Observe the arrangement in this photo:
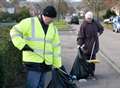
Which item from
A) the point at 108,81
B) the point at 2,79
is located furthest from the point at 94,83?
the point at 2,79

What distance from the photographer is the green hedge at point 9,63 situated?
31.4 feet

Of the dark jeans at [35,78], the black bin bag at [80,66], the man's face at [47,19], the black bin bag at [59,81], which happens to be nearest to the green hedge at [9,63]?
the dark jeans at [35,78]

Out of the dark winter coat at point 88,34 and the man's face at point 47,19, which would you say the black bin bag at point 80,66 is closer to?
the dark winter coat at point 88,34

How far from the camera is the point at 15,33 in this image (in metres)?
7.59

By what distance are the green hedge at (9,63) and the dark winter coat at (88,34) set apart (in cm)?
300

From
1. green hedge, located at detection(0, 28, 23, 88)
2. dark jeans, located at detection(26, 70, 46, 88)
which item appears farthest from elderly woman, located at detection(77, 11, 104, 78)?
dark jeans, located at detection(26, 70, 46, 88)

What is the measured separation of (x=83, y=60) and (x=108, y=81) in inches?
34.8

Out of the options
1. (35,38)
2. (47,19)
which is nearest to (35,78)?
(35,38)

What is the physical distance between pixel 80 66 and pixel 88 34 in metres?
0.96

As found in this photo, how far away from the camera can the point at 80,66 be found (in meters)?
13.3

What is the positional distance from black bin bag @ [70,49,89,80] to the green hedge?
2565 millimetres

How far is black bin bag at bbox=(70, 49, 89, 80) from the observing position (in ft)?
43.5

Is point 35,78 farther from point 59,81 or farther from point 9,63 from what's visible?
point 9,63

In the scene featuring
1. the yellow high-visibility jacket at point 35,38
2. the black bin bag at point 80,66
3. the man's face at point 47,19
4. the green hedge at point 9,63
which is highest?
the man's face at point 47,19
